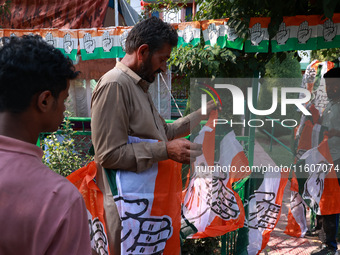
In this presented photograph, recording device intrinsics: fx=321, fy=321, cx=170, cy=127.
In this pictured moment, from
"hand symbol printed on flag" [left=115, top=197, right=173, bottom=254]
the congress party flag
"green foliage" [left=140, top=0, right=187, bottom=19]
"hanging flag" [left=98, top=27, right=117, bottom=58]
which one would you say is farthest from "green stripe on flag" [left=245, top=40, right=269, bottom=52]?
"hanging flag" [left=98, top=27, right=117, bottom=58]

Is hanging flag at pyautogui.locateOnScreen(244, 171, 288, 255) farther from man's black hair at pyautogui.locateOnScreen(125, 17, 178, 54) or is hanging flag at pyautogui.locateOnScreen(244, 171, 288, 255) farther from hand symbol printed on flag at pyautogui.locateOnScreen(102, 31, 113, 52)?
hand symbol printed on flag at pyautogui.locateOnScreen(102, 31, 113, 52)

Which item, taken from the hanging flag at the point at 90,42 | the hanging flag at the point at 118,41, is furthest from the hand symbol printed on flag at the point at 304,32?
the hanging flag at the point at 90,42

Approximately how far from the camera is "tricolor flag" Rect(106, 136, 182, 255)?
1.78m

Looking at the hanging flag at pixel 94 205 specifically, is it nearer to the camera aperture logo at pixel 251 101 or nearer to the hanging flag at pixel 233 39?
the camera aperture logo at pixel 251 101

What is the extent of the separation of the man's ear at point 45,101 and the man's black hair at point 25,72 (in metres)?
0.01

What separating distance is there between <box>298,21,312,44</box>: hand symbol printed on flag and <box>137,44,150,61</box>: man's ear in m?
1.62

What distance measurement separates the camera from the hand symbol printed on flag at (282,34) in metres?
2.76

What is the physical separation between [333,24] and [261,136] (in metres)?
8.68

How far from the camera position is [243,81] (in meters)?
2.89

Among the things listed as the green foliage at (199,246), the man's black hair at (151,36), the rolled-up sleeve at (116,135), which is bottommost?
the green foliage at (199,246)

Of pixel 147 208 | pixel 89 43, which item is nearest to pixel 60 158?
pixel 147 208

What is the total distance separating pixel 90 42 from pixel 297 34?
3.93 metres

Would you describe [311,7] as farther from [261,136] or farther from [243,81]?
[261,136]

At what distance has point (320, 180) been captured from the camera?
2.95 meters
